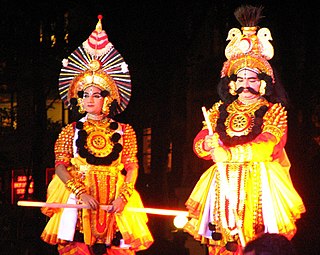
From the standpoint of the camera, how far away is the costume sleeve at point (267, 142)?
618 cm

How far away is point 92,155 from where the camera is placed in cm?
703

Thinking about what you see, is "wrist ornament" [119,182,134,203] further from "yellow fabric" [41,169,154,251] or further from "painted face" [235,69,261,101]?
"painted face" [235,69,261,101]

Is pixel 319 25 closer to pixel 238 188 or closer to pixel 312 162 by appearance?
pixel 312 162

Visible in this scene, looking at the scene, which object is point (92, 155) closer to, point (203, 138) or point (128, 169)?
point (128, 169)

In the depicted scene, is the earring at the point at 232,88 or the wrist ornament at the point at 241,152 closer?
the wrist ornament at the point at 241,152

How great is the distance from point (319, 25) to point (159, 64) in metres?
2.53

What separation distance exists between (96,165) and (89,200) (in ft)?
1.19

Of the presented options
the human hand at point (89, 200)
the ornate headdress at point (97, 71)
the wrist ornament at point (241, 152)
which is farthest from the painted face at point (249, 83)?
the human hand at point (89, 200)

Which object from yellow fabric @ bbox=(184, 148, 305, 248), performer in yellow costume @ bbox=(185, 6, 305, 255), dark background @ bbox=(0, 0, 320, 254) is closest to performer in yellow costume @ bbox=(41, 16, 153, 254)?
performer in yellow costume @ bbox=(185, 6, 305, 255)

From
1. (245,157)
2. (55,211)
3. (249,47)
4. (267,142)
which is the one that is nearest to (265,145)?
(267,142)

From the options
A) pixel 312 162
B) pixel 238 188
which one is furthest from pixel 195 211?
pixel 312 162

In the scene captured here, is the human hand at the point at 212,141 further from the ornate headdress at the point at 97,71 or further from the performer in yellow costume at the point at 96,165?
the ornate headdress at the point at 97,71

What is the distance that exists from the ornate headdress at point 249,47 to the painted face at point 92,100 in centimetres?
121

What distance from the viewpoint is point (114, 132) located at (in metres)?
7.18
